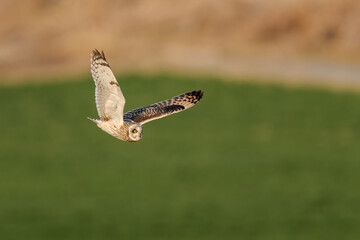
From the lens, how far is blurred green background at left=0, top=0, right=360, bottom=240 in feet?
122

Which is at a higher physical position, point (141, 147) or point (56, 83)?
point (56, 83)

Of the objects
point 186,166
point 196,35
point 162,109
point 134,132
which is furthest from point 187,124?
point 134,132

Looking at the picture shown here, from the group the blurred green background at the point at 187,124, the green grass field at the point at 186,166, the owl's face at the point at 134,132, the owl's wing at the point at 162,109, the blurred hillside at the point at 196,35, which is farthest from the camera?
the blurred hillside at the point at 196,35

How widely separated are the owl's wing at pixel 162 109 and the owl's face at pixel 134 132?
49 cm

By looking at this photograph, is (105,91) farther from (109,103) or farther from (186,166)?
(186,166)

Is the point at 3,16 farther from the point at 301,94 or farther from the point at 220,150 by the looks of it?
the point at 301,94

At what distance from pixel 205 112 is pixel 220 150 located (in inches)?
181

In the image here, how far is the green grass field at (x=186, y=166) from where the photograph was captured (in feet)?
120

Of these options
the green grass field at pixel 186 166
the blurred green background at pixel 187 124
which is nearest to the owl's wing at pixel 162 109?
the blurred green background at pixel 187 124

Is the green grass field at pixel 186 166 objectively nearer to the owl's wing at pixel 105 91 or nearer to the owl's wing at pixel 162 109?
the owl's wing at pixel 162 109

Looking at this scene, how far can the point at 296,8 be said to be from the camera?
135 feet

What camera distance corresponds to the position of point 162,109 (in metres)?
6.50

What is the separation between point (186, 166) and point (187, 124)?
5013 mm

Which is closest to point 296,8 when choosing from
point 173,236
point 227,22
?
point 227,22
